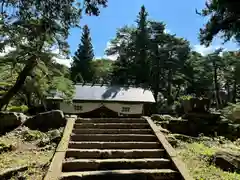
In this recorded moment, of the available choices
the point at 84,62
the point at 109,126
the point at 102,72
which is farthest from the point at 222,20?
the point at 102,72

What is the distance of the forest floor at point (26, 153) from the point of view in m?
5.94

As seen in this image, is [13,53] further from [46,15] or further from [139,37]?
[139,37]

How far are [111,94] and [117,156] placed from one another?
17175mm

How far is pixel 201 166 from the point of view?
21.2ft

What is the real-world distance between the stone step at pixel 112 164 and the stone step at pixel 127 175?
33 cm

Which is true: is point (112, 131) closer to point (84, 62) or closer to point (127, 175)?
point (127, 175)

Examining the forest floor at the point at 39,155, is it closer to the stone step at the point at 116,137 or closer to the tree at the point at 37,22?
the stone step at the point at 116,137

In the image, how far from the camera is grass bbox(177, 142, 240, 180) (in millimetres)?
5770

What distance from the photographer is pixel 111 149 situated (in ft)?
24.0

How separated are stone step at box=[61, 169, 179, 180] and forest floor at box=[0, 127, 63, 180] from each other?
713 mm

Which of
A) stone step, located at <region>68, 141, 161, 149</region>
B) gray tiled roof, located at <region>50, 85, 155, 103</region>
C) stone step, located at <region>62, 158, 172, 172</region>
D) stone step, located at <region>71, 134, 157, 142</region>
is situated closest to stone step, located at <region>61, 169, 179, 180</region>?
stone step, located at <region>62, 158, 172, 172</region>

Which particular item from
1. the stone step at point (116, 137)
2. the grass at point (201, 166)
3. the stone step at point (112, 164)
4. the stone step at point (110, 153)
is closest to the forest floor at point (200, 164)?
the grass at point (201, 166)

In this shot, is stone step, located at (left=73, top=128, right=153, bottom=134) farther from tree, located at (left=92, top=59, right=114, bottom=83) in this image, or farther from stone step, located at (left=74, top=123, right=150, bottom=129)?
tree, located at (left=92, top=59, right=114, bottom=83)

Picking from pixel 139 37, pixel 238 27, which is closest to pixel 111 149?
pixel 238 27
